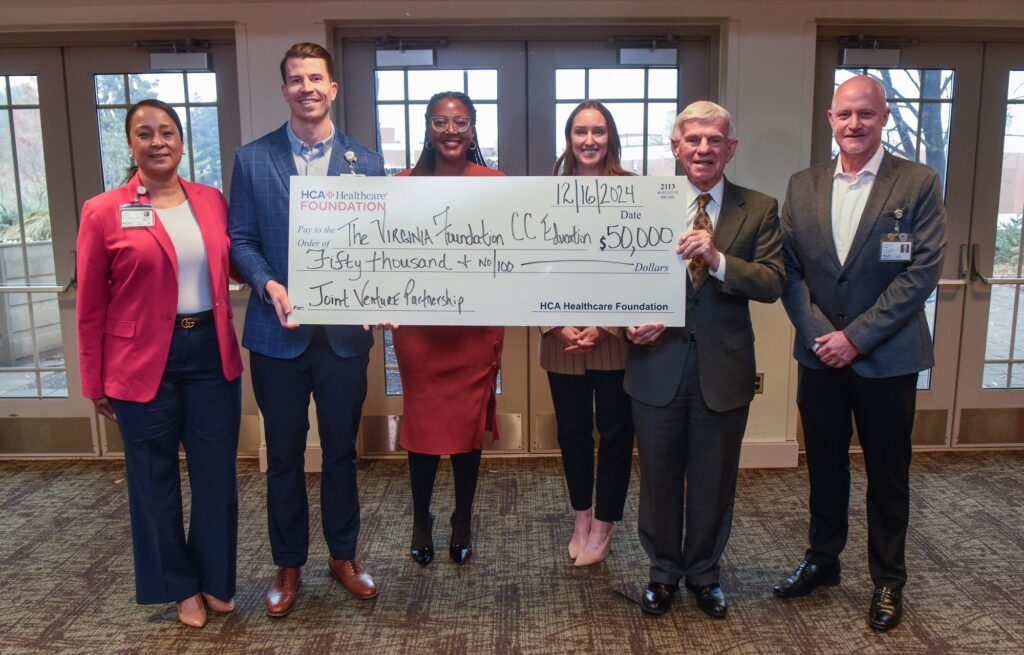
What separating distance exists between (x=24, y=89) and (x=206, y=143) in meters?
0.87

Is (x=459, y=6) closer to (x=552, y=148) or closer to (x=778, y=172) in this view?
(x=552, y=148)

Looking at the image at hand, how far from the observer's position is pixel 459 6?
3207 mm

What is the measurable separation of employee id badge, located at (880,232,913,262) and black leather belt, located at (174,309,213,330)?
188cm

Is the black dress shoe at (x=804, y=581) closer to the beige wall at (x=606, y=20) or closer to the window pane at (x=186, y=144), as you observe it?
the beige wall at (x=606, y=20)

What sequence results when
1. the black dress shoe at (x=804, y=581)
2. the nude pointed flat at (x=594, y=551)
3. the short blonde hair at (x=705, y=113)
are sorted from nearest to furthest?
the short blonde hair at (x=705, y=113), the black dress shoe at (x=804, y=581), the nude pointed flat at (x=594, y=551)

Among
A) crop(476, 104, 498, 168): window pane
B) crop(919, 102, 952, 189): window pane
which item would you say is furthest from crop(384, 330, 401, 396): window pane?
crop(919, 102, 952, 189): window pane

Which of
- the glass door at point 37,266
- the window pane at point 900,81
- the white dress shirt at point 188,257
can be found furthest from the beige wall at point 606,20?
the white dress shirt at point 188,257

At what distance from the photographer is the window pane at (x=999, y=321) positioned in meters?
3.61

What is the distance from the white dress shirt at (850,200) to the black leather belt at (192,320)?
70.2 inches

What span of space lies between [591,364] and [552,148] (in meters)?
1.50

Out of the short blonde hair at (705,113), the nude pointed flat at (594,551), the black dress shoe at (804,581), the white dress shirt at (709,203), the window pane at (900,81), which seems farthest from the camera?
the window pane at (900,81)

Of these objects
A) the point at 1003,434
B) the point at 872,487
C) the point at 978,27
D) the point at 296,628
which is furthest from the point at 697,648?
the point at 978,27

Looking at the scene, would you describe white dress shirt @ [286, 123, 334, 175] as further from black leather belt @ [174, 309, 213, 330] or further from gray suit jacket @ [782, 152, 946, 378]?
gray suit jacket @ [782, 152, 946, 378]

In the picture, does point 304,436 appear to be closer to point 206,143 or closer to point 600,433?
point 600,433
